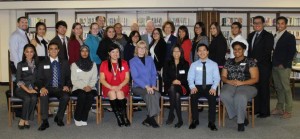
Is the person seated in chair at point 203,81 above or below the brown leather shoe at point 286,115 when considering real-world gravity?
above

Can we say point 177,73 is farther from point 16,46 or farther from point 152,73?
point 16,46

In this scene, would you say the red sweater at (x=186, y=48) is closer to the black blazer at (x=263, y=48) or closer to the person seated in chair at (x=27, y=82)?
the black blazer at (x=263, y=48)

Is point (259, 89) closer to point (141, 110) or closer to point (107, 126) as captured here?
point (141, 110)

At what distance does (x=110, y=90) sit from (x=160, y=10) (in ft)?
16.5

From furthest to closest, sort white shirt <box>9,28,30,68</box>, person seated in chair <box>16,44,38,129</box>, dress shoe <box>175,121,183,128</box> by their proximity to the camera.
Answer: white shirt <box>9,28,30,68</box>, dress shoe <box>175,121,183,128</box>, person seated in chair <box>16,44,38,129</box>

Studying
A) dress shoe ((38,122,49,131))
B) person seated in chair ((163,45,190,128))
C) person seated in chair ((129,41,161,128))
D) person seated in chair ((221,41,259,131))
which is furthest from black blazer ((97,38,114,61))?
person seated in chair ((221,41,259,131))

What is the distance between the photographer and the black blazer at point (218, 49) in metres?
5.93

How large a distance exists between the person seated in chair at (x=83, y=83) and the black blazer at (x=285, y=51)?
3.05 m

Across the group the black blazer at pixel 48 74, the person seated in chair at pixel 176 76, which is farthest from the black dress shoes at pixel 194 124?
the black blazer at pixel 48 74

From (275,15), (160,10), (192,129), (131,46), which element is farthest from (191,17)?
(192,129)

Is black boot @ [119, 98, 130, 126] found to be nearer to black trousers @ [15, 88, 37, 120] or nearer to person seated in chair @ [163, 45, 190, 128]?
person seated in chair @ [163, 45, 190, 128]

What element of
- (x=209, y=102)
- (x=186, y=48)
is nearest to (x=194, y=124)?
(x=209, y=102)

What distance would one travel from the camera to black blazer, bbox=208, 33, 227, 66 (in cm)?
593

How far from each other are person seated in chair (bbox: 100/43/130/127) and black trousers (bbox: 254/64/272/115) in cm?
224
